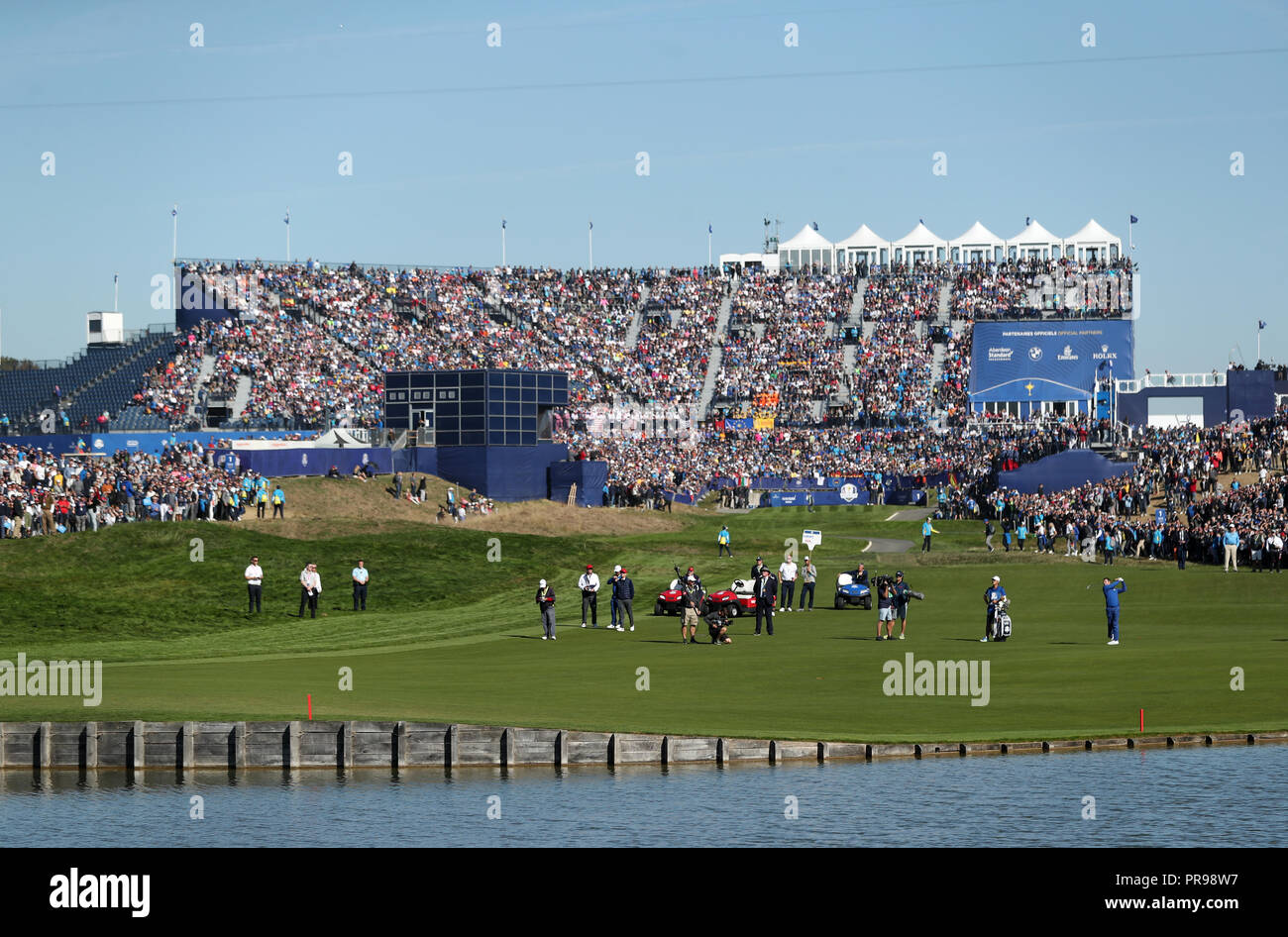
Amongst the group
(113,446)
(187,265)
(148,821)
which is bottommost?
(148,821)

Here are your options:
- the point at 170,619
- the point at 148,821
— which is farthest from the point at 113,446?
the point at 148,821

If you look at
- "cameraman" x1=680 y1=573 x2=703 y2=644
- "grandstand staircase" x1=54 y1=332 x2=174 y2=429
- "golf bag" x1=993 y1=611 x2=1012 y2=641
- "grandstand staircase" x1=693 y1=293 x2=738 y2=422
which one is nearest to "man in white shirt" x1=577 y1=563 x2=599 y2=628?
"cameraman" x1=680 y1=573 x2=703 y2=644

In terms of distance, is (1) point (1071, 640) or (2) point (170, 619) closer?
(1) point (1071, 640)

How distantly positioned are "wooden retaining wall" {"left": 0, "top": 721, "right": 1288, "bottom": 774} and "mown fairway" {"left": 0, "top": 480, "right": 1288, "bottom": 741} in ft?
2.47

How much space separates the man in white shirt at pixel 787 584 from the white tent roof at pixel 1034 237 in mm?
80786

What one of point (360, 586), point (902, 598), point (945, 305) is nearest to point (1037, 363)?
point (945, 305)

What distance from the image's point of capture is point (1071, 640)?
139 feet

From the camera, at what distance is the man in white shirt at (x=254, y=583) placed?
4941 cm

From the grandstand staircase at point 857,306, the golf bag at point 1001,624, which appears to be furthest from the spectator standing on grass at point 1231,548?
the grandstand staircase at point 857,306

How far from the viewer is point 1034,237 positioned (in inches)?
5039

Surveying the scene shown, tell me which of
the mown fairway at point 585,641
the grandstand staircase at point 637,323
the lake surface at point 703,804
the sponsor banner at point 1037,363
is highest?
the grandstand staircase at point 637,323

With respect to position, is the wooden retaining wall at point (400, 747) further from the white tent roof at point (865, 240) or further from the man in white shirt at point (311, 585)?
the white tent roof at point (865, 240)
